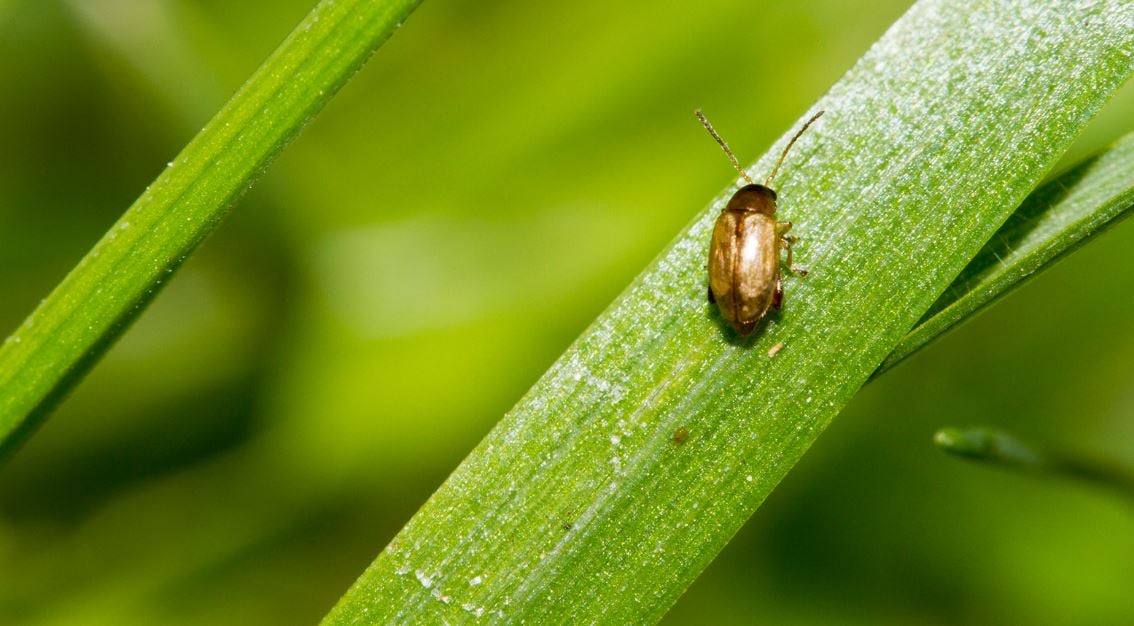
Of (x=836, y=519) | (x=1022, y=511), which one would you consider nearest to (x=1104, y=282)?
(x=1022, y=511)

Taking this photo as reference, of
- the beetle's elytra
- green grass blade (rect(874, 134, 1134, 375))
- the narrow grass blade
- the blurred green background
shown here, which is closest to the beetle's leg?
the beetle's elytra

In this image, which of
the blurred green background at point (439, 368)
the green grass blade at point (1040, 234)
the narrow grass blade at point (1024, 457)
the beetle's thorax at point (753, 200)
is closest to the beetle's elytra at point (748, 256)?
the beetle's thorax at point (753, 200)

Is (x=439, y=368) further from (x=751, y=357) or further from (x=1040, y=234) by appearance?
(x=1040, y=234)

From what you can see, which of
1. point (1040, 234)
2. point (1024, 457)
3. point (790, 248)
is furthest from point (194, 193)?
point (1024, 457)

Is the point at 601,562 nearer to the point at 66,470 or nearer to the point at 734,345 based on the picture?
the point at 734,345

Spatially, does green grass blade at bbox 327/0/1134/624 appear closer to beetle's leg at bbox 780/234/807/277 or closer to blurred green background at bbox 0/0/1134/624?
beetle's leg at bbox 780/234/807/277
